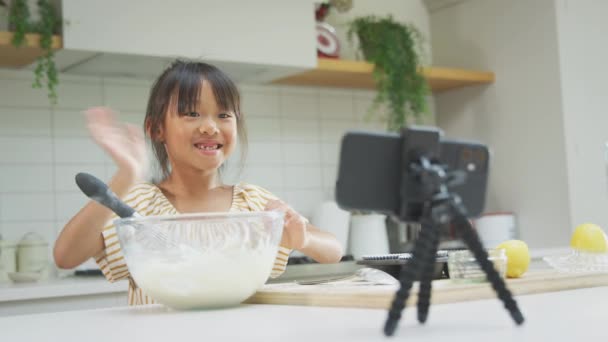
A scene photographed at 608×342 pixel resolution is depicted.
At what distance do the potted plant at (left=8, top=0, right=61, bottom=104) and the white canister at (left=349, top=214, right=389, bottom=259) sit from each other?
128 centimetres

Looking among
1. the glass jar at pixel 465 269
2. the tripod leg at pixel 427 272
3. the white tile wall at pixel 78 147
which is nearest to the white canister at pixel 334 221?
the white tile wall at pixel 78 147

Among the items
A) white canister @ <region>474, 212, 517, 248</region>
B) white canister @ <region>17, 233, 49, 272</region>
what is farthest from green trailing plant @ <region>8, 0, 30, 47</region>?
white canister @ <region>474, 212, 517, 248</region>

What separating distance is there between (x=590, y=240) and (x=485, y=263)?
75 centimetres

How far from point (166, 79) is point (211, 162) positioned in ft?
0.57

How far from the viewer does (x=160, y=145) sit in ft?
5.70

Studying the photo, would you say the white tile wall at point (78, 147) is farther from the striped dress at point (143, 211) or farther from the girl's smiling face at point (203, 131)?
the girl's smiling face at point (203, 131)

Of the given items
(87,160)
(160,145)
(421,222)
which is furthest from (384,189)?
(87,160)

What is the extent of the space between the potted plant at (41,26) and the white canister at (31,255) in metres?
0.49

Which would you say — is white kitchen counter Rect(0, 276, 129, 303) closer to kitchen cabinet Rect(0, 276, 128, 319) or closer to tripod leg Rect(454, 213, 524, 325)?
kitchen cabinet Rect(0, 276, 128, 319)

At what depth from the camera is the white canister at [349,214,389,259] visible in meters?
3.25

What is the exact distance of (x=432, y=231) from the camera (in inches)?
26.4

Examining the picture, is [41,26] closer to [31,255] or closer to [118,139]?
[31,255]

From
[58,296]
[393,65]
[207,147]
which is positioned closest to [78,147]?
[58,296]

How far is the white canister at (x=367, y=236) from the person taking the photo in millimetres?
3254
